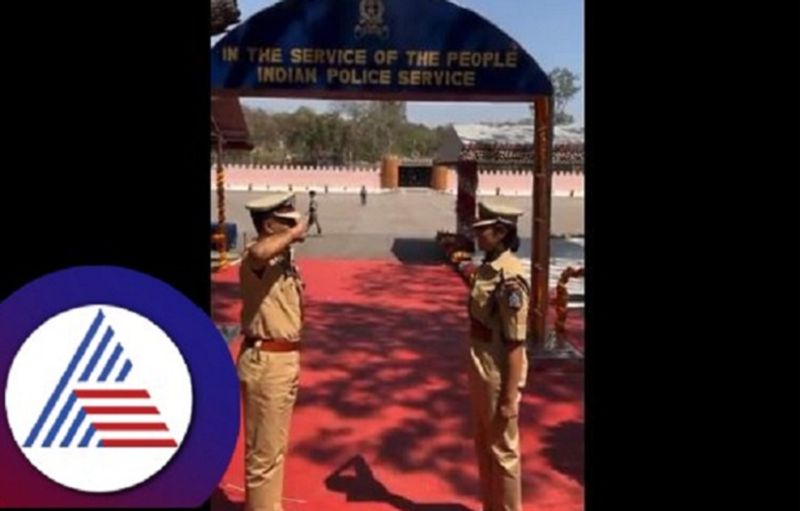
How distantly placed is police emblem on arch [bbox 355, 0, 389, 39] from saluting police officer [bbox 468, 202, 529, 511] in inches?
136

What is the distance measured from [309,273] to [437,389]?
24.4 ft

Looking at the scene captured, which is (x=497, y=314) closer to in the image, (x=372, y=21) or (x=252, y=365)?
(x=252, y=365)

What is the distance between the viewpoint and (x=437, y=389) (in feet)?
20.1

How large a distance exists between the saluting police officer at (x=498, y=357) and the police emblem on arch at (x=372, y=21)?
344 cm

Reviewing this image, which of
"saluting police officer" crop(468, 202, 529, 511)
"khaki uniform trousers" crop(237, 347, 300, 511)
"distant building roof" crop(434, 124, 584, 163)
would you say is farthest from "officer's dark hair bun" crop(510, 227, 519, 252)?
"distant building roof" crop(434, 124, 584, 163)

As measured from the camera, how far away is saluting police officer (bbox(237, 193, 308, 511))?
3574 mm

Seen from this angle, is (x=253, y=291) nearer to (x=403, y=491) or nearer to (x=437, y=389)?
(x=403, y=491)

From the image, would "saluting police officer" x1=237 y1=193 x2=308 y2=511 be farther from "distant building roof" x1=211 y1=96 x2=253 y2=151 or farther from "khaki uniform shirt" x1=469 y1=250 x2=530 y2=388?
"distant building roof" x1=211 y1=96 x2=253 y2=151

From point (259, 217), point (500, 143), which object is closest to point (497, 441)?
point (259, 217)

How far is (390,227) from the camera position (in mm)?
25219

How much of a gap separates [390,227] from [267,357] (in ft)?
71.2

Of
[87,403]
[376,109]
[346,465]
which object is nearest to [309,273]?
[346,465]

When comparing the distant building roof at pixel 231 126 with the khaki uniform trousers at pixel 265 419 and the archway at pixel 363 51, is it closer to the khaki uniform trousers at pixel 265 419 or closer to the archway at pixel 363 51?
the archway at pixel 363 51

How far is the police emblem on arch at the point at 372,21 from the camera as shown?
6.59 m
